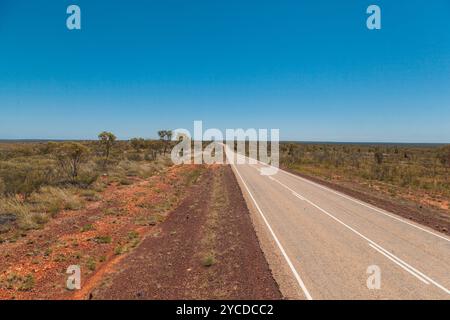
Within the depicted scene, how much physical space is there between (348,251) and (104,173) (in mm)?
20531

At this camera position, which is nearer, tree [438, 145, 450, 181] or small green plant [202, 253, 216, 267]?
small green plant [202, 253, 216, 267]

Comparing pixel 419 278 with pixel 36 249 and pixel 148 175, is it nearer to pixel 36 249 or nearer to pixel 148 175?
pixel 36 249

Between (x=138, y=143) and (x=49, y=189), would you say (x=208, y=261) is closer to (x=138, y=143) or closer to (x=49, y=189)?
(x=49, y=189)

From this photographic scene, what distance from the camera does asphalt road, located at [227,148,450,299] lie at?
622 cm

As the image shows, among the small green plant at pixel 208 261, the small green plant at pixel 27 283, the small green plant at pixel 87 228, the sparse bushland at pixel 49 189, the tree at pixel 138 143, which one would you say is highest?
the tree at pixel 138 143

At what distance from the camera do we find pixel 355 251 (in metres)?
8.38

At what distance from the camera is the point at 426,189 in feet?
70.6

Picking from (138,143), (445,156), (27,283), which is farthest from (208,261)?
(445,156)

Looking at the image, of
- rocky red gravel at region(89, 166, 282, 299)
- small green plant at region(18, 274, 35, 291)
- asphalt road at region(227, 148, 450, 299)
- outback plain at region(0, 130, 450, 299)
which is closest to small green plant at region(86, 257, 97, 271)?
outback plain at region(0, 130, 450, 299)

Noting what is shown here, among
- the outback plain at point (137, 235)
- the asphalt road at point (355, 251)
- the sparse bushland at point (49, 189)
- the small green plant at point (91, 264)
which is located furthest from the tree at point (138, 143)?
the small green plant at point (91, 264)

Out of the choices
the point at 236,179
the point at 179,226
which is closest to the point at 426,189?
the point at 236,179

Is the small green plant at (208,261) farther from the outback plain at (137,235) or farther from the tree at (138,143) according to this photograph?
the tree at (138,143)

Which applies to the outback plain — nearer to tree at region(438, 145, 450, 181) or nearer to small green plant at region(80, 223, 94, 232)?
small green plant at region(80, 223, 94, 232)

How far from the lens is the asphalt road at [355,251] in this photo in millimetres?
6223
